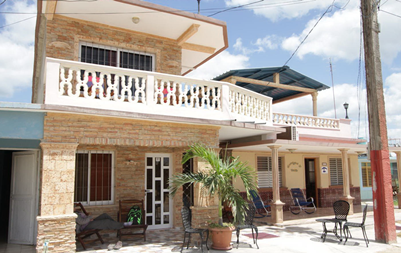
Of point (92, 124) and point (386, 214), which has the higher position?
point (92, 124)

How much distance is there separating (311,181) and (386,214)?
336 inches

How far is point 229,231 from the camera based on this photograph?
25.1ft

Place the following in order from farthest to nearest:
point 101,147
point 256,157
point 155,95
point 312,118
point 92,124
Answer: point 312,118 → point 256,157 → point 101,147 → point 155,95 → point 92,124

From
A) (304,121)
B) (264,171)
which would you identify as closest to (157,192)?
(264,171)

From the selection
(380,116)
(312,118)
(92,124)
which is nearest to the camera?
(92,124)

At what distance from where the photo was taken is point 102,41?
994cm

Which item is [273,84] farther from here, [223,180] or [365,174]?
[365,174]

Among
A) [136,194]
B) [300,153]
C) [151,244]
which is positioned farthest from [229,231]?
[300,153]

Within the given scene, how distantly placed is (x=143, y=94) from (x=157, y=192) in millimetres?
3860

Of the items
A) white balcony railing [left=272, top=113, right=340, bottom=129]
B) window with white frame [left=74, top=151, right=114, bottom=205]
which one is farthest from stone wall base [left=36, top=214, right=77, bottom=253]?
white balcony railing [left=272, top=113, right=340, bottom=129]

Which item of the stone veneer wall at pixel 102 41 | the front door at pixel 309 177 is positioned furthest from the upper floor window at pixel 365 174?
the stone veneer wall at pixel 102 41

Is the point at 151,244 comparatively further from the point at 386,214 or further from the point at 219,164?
the point at 386,214

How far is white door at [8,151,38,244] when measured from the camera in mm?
8742

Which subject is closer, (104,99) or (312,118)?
(104,99)
